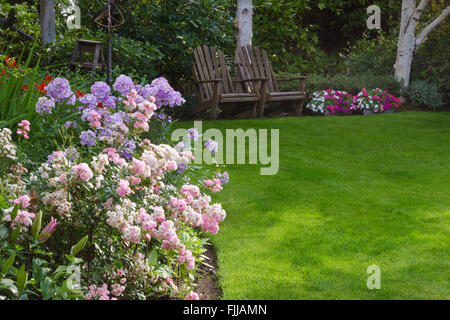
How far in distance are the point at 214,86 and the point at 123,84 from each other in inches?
181

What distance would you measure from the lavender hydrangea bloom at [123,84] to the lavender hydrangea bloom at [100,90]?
0.24 ft

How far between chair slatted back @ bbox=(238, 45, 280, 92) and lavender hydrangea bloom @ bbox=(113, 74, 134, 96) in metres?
5.75

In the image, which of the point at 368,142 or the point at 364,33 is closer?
the point at 368,142

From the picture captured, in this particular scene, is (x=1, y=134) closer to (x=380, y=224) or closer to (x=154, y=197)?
(x=154, y=197)

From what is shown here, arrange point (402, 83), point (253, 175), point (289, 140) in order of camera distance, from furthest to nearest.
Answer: point (402, 83) < point (289, 140) < point (253, 175)

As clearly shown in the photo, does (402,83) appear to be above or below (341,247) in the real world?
above

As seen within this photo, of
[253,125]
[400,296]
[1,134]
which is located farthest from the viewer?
[253,125]

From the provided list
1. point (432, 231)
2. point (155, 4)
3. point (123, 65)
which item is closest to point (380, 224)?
point (432, 231)

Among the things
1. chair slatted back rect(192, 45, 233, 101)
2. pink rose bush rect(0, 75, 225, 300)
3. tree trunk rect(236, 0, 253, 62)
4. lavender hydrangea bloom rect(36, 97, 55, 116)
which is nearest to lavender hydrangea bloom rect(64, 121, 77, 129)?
lavender hydrangea bloom rect(36, 97, 55, 116)

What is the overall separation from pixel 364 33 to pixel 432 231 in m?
10.9

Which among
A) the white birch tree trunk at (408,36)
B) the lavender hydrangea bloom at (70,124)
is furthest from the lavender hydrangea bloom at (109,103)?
the white birch tree trunk at (408,36)

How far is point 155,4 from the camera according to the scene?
9.46 metres

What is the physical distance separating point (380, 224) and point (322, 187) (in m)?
1.01

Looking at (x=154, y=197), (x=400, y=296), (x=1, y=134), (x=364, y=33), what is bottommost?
(x=400, y=296)
